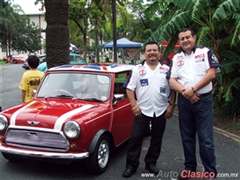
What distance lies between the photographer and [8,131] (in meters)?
4.21

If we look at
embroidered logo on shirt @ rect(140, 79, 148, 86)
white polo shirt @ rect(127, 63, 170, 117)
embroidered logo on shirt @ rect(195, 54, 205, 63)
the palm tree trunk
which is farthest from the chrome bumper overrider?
the palm tree trunk

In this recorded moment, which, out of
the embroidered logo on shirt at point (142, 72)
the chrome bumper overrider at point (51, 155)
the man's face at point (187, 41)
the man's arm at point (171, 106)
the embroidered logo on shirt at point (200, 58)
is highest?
the man's face at point (187, 41)

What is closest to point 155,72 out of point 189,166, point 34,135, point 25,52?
point 189,166

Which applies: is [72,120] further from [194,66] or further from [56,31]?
[56,31]

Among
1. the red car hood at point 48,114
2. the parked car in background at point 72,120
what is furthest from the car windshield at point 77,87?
the red car hood at point 48,114

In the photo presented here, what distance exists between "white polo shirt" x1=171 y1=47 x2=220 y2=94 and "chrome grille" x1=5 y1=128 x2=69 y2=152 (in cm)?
181

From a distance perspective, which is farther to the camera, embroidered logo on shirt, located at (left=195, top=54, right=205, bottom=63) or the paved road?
the paved road

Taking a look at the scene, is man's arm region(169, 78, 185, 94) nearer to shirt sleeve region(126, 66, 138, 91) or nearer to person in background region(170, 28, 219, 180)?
person in background region(170, 28, 219, 180)

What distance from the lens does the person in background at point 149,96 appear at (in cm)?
412

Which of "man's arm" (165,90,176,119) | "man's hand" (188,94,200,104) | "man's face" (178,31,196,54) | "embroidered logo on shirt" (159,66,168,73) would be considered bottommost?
"man's arm" (165,90,176,119)

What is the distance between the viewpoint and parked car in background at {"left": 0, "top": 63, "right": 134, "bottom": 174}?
3.96 meters

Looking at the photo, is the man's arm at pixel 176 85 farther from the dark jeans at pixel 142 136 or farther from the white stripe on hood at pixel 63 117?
the white stripe on hood at pixel 63 117

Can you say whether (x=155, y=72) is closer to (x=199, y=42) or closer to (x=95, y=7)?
(x=199, y=42)

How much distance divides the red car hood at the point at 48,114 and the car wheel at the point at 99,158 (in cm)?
53
